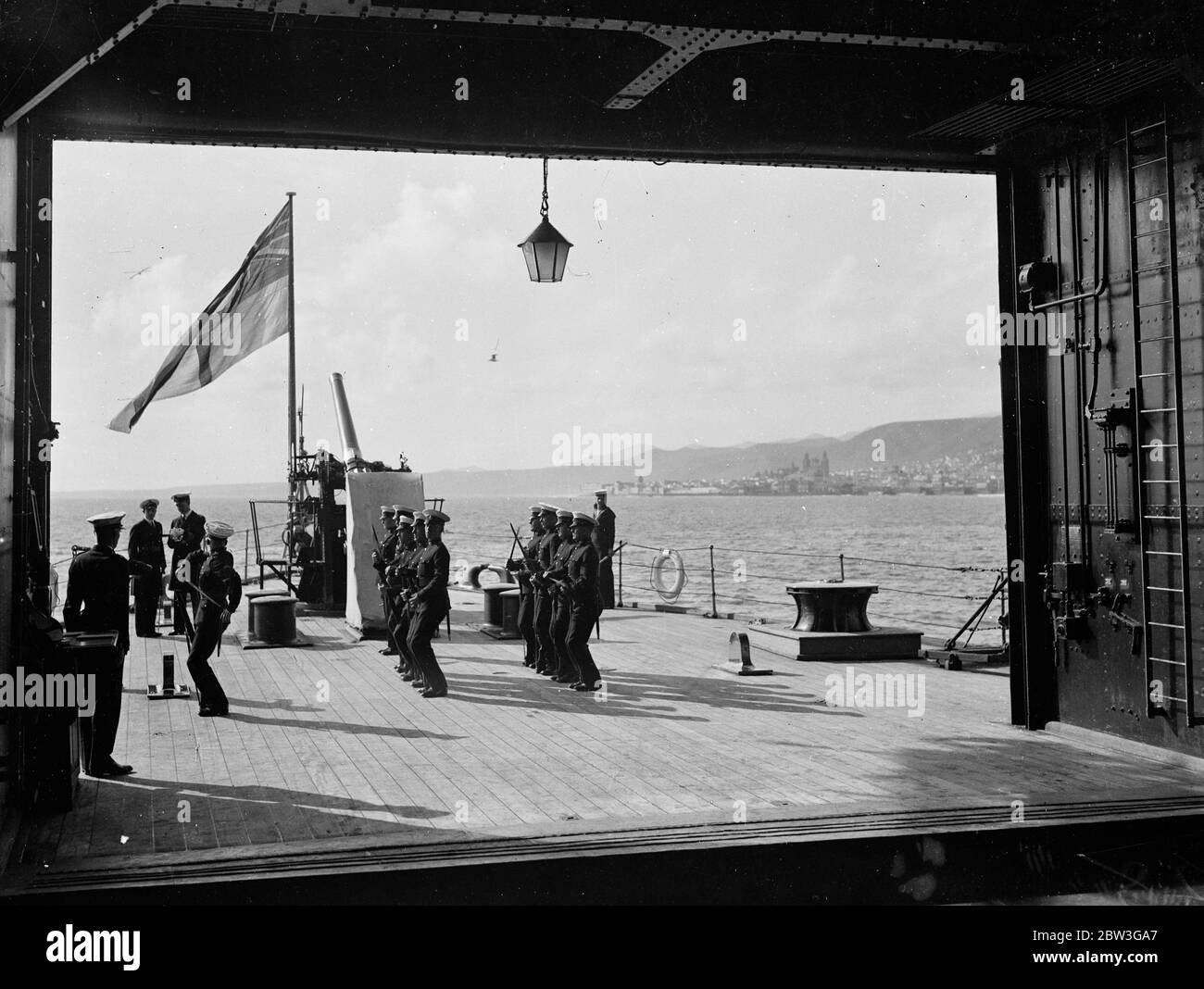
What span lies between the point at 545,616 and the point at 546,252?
593cm

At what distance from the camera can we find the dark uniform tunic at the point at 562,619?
1232cm

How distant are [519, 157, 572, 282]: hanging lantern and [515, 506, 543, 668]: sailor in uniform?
525cm

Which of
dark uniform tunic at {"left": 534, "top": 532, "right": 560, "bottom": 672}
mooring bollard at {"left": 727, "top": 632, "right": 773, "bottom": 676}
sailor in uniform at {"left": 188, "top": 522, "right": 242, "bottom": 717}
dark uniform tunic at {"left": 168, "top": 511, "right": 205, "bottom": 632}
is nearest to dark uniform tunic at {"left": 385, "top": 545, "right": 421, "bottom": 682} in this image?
dark uniform tunic at {"left": 534, "top": 532, "right": 560, "bottom": 672}

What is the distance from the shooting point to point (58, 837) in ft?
21.6

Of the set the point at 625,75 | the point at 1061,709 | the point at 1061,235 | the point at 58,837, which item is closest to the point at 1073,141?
the point at 1061,235

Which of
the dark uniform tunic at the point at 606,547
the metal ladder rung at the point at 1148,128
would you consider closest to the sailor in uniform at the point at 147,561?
the dark uniform tunic at the point at 606,547

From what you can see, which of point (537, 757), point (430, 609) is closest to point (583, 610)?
point (430, 609)

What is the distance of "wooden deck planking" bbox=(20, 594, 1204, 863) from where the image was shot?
685 cm

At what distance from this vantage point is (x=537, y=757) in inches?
335

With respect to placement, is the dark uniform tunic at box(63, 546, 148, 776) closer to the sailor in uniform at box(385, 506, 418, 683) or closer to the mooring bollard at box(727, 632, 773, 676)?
the sailor in uniform at box(385, 506, 418, 683)

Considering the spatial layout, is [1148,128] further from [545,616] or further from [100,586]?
[100,586]
